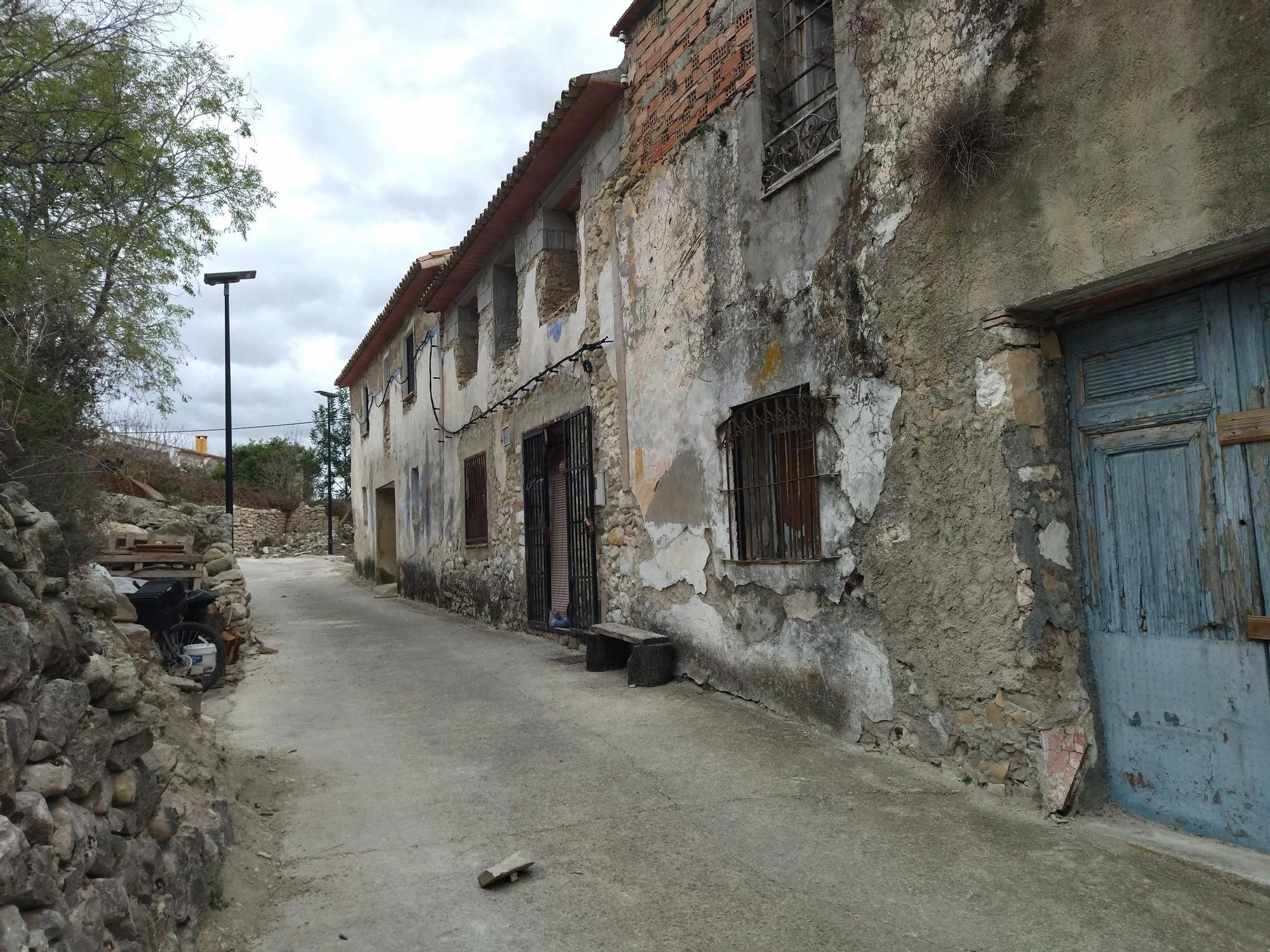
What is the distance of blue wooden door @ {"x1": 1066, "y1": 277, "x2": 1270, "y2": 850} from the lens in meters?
3.19

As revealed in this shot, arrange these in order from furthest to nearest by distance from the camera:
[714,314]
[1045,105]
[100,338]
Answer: [100,338]
[714,314]
[1045,105]

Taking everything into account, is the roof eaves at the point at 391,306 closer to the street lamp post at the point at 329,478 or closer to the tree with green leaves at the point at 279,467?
the street lamp post at the point at 329,478

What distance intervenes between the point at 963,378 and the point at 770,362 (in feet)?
5.17

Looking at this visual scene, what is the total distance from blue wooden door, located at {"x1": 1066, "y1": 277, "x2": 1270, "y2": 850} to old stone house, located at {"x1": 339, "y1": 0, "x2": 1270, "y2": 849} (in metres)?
0.01

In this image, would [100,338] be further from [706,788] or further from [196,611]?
[706,788]

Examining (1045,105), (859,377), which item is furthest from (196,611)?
(1045,105)

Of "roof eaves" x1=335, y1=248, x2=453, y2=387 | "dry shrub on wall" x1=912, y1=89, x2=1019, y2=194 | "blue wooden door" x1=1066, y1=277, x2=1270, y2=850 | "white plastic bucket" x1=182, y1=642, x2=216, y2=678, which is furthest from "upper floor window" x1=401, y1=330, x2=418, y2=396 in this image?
"blue wooden door" x1=1066, y1=277, x2=1270, y2=850

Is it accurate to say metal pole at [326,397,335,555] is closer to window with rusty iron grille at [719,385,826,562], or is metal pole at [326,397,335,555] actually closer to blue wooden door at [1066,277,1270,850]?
window with rusty iron grille at [719,385,826,562]

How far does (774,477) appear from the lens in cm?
560

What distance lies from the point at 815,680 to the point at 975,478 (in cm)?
166

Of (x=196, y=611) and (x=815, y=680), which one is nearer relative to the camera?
(x=815, y=680)

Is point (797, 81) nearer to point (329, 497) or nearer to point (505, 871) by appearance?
point (505, 871)

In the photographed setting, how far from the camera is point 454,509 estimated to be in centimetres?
1248

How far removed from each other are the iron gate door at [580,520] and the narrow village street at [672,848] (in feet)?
7.16
